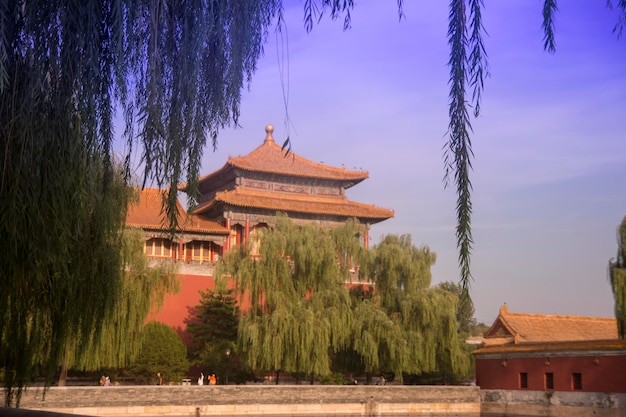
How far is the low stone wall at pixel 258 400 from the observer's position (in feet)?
52.0

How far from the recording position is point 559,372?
18.6 meters

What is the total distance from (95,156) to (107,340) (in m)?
13.2

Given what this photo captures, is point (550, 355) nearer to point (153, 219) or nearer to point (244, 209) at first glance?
point (244, 209)

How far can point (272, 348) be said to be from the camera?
17797 millimetres

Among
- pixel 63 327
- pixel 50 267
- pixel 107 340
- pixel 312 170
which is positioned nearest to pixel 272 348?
pixel 107 340

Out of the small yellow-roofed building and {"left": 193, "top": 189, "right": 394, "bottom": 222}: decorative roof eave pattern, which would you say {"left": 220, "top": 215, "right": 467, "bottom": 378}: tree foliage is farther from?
{"left": 193, "top": 189, "right": 394, "bottom": 222}: decorative roof eave pattern

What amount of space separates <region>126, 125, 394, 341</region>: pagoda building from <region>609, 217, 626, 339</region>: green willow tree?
6052 millimetres

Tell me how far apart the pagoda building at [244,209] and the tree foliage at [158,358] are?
1540mm

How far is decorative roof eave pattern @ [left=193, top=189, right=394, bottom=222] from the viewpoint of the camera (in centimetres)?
2350

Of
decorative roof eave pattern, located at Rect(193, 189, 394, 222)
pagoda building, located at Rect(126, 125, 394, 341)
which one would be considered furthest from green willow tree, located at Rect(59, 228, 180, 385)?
decorative roof eave pattern, located at Rect(193, 189, 394, 222)

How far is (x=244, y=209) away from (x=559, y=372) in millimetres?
9927

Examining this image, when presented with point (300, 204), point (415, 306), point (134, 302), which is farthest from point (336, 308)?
point (300, 204)

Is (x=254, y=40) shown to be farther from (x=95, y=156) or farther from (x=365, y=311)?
(x=365, y=311)

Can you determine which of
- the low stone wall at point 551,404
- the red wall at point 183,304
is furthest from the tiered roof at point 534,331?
the red wall at point 183,304
